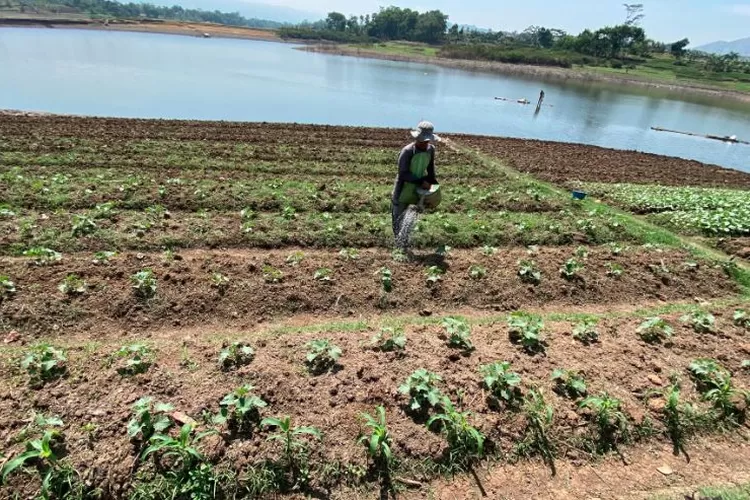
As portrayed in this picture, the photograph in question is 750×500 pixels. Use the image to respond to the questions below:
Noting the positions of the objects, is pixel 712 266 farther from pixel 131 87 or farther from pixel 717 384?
pixel 131 87

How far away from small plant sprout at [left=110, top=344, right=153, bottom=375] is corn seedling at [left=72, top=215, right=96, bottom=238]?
430 centimetres

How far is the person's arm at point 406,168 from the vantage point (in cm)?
790

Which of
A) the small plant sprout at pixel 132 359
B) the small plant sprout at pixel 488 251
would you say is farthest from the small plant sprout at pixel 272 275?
the small plant sprout at pixel 488 251

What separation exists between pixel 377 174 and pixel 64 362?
1120cm

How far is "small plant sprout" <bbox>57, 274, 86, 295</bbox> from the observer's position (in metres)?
6.59

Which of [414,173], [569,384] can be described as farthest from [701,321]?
[414,173]

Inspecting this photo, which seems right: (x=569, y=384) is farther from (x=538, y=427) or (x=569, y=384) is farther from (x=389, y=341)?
(x=389, y=341)

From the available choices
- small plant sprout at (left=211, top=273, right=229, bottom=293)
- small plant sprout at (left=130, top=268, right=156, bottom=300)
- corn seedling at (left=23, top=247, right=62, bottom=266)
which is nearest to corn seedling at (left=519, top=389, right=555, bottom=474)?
small plant sprout at (left=211, top=273, right=229, bottom=293)

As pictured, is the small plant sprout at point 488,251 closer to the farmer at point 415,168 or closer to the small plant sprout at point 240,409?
the farmer at point 415,168

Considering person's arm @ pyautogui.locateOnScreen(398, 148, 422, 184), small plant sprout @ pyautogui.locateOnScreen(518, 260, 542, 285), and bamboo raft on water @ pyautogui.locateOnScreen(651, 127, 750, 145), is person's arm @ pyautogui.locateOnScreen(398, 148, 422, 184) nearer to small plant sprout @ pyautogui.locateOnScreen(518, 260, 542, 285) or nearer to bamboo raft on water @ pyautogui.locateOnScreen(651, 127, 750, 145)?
small plant sprout @ pyautogui.locateOnScreen(518, 260, 542, 285)

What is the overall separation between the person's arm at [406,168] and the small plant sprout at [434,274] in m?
1.56

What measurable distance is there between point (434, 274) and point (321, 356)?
10.7 ft

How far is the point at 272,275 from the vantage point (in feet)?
24.7

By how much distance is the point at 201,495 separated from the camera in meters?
3.81
